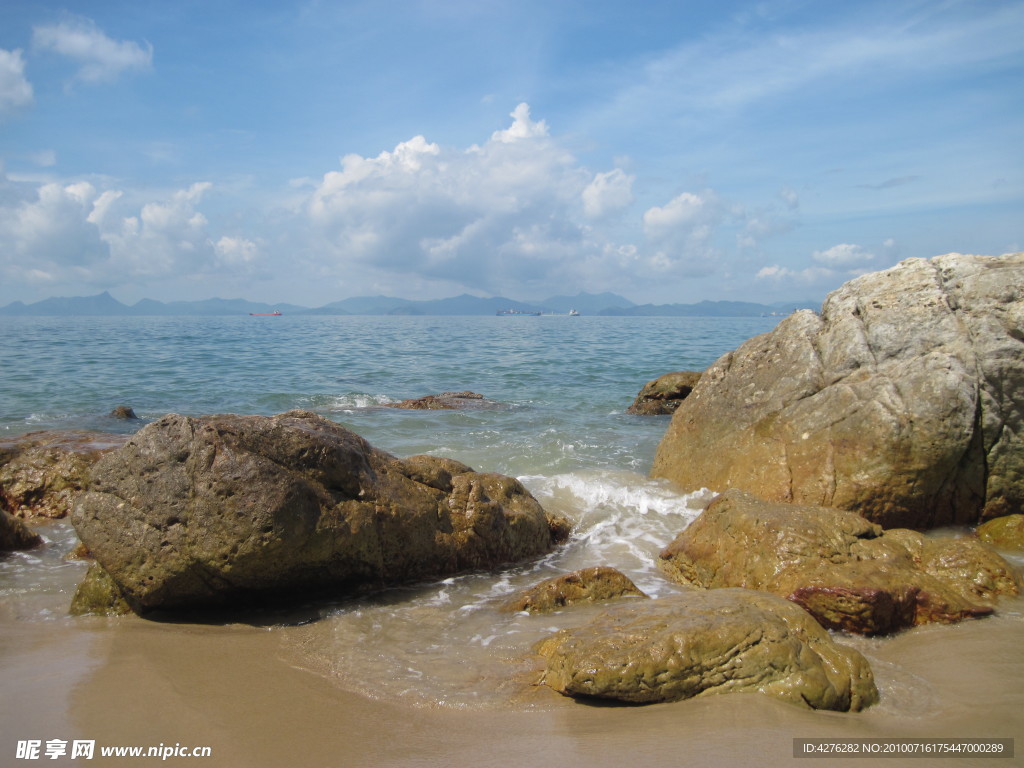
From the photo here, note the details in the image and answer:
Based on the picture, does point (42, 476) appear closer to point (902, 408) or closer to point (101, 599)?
point (101, 599)

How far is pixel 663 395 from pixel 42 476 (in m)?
13.6

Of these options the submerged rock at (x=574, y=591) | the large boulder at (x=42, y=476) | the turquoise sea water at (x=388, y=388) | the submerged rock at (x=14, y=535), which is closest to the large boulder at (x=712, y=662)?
the submerged rock at (x=574, y=591)

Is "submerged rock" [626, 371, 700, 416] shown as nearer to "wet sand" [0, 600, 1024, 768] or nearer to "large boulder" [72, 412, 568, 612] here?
"large boulder" [72, 412, 568, 612]

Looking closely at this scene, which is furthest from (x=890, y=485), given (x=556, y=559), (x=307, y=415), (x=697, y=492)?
(x=307, y=415)

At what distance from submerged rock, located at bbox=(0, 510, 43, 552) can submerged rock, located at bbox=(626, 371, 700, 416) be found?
13035 millimetres

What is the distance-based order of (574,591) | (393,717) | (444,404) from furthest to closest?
(444,404) < (574,591) < (393,717)

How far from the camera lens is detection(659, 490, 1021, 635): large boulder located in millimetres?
5164

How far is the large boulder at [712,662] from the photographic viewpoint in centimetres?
385

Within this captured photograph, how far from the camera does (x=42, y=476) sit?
8.72m

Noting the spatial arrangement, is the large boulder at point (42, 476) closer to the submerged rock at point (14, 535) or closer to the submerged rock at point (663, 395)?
the submerged rock at point (14, 535)

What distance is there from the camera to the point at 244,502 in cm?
521

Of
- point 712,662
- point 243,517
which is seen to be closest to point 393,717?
point 712,662

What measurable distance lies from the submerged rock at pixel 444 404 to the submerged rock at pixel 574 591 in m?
11.4

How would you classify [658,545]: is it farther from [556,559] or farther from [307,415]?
[307,415]
